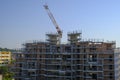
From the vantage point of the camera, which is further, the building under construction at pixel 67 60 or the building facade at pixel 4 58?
the building facade at pixel 4 58

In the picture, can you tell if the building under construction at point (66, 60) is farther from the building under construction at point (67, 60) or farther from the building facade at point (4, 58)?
the building facade at point (4, 58)

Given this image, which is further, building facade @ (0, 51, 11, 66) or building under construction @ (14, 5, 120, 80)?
building facade @ (0, 51, 11, 66)

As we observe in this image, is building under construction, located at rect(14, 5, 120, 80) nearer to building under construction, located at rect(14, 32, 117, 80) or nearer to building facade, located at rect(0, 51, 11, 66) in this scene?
building under construction, located at rect(14, 32, 117, 80)

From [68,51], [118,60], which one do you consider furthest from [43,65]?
[118,60]

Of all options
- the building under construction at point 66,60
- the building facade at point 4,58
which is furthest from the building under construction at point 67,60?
the building facade at point 4,58

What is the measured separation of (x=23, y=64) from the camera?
60.2 m

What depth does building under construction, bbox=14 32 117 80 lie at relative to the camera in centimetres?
5122

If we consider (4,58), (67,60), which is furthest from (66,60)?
(4,58)

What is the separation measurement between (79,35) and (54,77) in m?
11.8

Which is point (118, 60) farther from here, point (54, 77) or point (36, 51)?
point (36, 51)

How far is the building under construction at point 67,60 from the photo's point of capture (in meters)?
51.2

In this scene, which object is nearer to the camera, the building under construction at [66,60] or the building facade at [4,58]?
the building under construction at [66,60]

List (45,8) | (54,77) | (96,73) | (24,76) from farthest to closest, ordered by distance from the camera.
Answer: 1. (45,8)
2. (24,76)
3. (54,77)
4. (96,73)

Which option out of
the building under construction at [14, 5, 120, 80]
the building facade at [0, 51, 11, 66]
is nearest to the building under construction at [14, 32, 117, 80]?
the building under construction at [14, 5, 120, 80]
